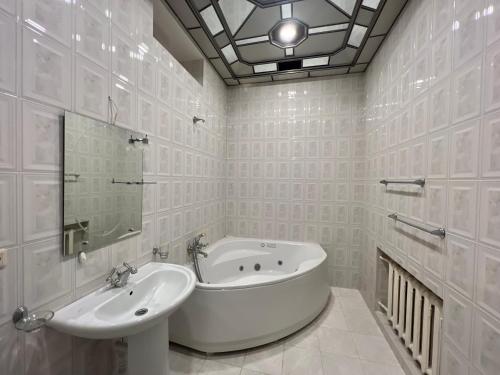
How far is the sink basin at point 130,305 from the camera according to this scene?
82 cm

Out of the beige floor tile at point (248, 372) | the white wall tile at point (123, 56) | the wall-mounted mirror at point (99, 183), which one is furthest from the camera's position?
the beige floor tile at point (248, 372)

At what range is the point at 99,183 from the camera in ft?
3.71

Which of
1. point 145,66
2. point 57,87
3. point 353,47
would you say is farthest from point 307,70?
point 57,87

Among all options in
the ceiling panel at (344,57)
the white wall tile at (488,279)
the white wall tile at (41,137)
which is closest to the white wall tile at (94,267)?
the white wall tile at (41,137)

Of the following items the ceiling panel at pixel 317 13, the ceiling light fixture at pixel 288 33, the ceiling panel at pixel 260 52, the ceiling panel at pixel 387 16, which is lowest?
the ceiling panel at pixel 387 16

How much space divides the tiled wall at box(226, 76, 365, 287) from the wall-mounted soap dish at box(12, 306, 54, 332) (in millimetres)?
2222

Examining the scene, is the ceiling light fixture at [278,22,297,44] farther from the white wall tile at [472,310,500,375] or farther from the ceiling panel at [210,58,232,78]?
the white wall tile at [472,310,500,375]

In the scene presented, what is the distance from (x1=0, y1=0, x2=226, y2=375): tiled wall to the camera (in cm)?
75

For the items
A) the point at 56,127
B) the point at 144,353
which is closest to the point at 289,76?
the point at 56,127

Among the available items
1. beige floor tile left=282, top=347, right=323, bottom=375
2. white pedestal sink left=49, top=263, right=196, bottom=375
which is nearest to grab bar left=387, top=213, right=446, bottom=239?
beige floor tile left=282, top=347, right=323, bottom=375

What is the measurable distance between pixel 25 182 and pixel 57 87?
0.42 metres

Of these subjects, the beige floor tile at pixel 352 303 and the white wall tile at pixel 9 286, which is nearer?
the white wall tile at pixel 9 286

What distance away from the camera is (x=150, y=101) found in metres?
1.46

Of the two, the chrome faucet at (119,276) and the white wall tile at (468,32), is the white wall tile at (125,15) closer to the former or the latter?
the chrome faucet at (119,276)
